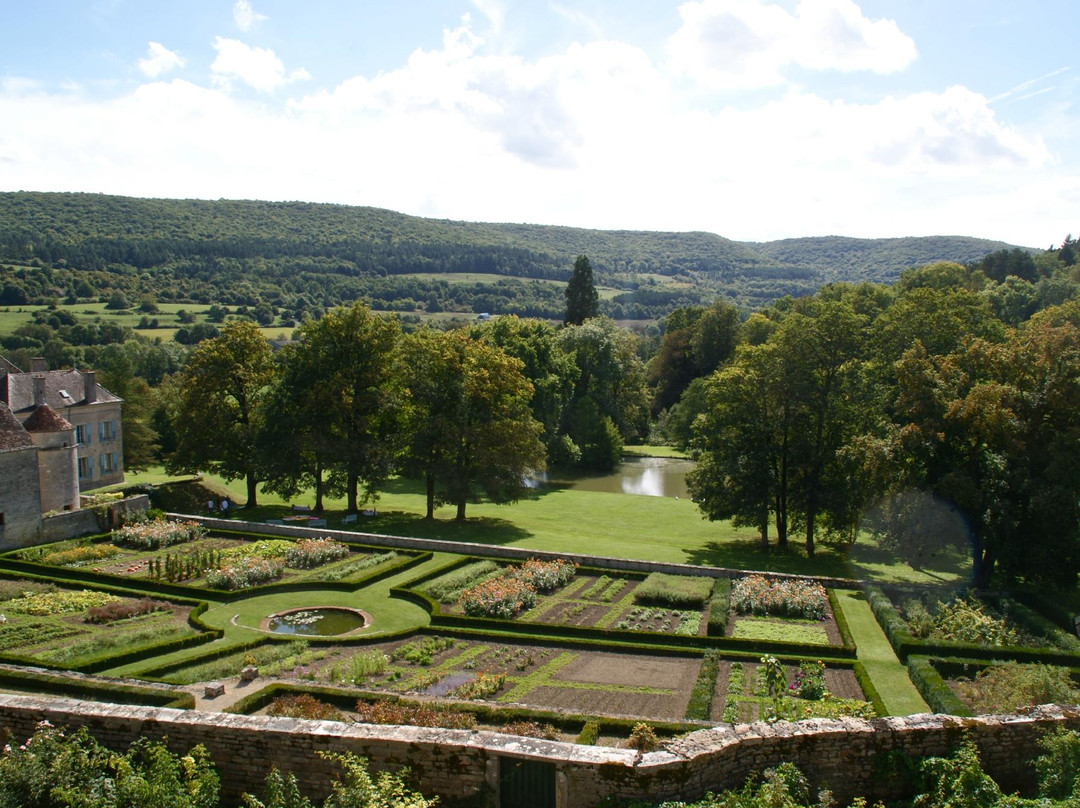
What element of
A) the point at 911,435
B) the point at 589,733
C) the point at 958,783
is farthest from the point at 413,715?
the point at 911,435

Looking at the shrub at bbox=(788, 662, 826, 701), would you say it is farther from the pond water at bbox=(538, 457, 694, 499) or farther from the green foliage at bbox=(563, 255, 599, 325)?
the green foliage at bbox=(563, 255, 599, 325)

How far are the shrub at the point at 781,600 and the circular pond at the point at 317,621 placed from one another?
12.1 meters

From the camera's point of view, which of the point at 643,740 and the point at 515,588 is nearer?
the point at 643,740

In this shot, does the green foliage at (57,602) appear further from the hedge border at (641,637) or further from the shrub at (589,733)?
the shrub at (589,733)

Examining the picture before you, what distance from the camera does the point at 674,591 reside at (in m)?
27.9

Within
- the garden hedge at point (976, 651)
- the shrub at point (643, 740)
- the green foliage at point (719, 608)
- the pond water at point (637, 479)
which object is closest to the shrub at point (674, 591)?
the green foliage at point (719, 608)

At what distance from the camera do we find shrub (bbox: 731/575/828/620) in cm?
2677

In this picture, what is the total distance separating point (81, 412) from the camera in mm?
44625

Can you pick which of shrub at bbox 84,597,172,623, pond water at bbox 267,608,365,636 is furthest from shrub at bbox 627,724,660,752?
shrub at bbox 84,597,172,623

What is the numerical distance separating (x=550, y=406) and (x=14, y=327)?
75.7 meters

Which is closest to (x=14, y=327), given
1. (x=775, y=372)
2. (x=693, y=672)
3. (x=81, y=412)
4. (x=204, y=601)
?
(x=81, y=412)

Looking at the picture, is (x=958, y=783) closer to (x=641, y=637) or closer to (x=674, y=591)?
(x=641, y=637)

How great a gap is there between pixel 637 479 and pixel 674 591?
3385 centimetres

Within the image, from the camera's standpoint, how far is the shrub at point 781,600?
87.8ft
